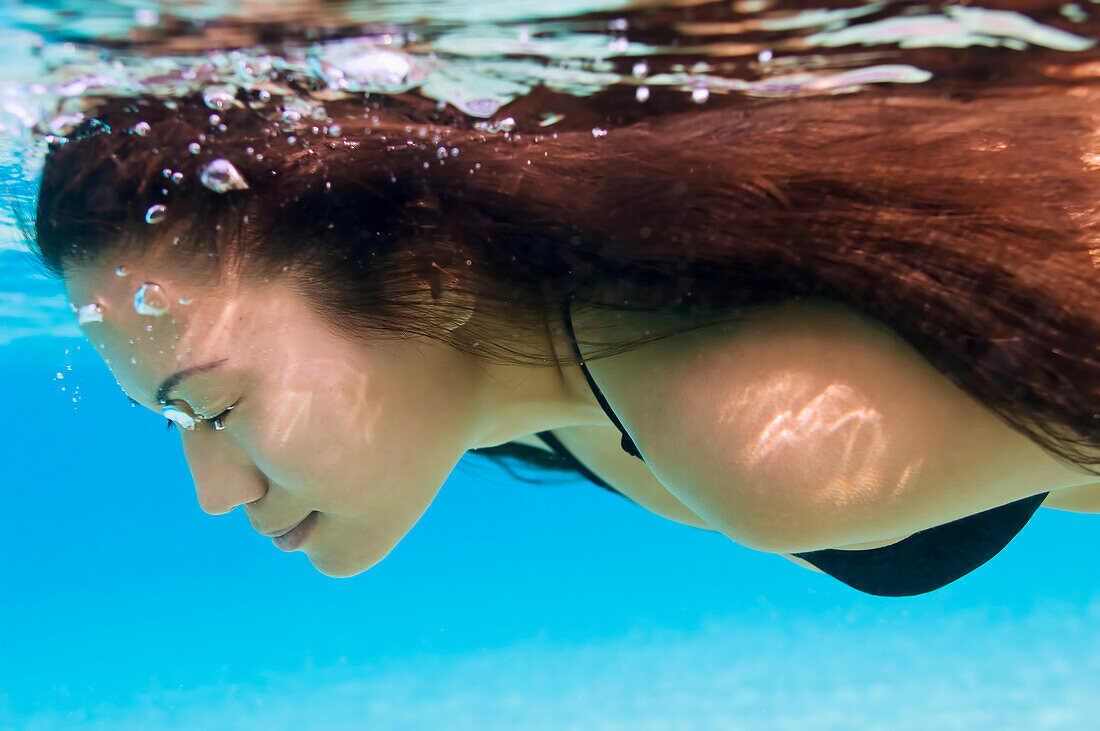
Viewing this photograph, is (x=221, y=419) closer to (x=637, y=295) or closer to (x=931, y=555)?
(x=637, y=295)

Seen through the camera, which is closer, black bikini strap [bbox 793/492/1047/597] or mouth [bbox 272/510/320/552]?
mouth [bbox 272/510/320/552]

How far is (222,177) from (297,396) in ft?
2.18

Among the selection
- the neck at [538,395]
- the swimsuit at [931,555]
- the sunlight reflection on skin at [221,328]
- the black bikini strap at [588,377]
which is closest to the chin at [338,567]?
the neck at [538,395]

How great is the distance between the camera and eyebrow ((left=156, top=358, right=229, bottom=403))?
2.25 metres

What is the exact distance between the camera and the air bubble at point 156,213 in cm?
218

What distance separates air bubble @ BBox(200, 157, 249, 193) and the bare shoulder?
4.15 ft

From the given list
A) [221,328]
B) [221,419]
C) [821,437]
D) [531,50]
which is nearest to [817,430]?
[821,437]

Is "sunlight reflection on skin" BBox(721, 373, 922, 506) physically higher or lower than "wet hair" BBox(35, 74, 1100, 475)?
A: lower

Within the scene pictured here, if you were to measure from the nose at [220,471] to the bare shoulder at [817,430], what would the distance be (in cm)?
145

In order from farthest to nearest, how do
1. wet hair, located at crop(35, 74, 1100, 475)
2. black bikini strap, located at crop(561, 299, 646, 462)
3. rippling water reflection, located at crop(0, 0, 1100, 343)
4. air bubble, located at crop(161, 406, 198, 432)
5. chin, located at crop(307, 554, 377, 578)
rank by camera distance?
chin, located at crop(307, 554, 377, 578) → rippling water reflection, located at crop(0, 0, 1100, 343) → air bubble, located at crop(161, 406, 198, 432) → black bikini strap, located at crop(561, 299, 646, 462) → wet hair, located at crop(35, 74, 1100, 475)

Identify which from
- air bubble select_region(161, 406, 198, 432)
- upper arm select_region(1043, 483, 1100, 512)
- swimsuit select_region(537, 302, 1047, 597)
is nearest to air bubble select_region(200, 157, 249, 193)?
air bubble select_region(161, 406, 198, 432)

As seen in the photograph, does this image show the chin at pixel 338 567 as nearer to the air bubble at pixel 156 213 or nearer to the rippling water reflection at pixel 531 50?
the air bubble at pixel 156 213

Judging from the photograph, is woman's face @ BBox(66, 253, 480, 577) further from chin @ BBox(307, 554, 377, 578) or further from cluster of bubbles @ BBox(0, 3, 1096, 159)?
cluster of bubbles @ BBox(0, 3, 1096, 159)

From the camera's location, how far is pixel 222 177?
6.74 feet
